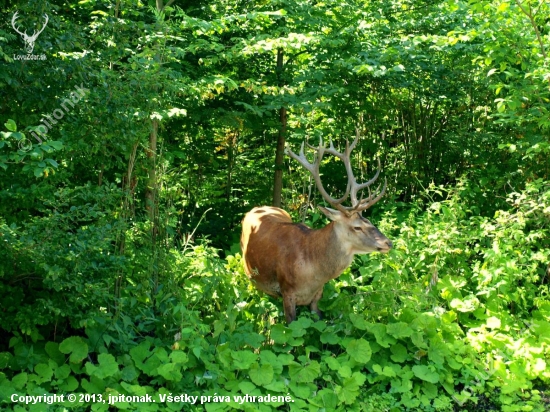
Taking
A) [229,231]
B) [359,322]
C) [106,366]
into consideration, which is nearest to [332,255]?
[359,322]

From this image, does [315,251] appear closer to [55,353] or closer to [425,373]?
[425,373]

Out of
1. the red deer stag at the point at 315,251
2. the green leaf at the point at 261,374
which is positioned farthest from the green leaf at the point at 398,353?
the green leaf at the point at 261,374

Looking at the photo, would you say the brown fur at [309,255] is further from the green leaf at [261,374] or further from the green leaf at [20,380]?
the green leaf at [20,380]

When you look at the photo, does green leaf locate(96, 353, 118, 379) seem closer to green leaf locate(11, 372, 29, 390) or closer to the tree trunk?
green leaf locate(11, 372, 29, 390)

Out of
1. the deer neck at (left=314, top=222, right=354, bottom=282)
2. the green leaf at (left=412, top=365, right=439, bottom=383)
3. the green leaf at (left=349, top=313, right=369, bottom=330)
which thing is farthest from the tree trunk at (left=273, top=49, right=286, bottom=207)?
the green leaf at (left=412, top=365, right=439, bottom=383)

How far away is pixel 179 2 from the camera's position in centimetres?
762

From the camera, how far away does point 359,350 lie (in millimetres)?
5684

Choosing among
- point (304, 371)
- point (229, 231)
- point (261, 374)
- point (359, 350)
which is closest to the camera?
point (261, 374)

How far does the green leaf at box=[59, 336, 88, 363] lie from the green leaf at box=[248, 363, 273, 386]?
126 cm

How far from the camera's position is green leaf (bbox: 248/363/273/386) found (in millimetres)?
5203

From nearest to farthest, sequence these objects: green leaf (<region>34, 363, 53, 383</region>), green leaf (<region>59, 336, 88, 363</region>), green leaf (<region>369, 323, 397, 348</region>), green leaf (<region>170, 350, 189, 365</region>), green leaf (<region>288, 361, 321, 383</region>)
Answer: green leaf (<region>34, 363, 53, 383</region>), green leaf (<region>59, 336, 88, 363</region>), green leaf (<region>170, 350, 189, 365</region>), green leaf (<region>288, 361, 321, 383</region>), green leaf (<region>369, 323, 397, 348</region>)

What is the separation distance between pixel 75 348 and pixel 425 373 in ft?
9.33

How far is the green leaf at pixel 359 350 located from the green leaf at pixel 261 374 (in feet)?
2.49

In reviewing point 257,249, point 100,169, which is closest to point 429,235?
point 257,249
